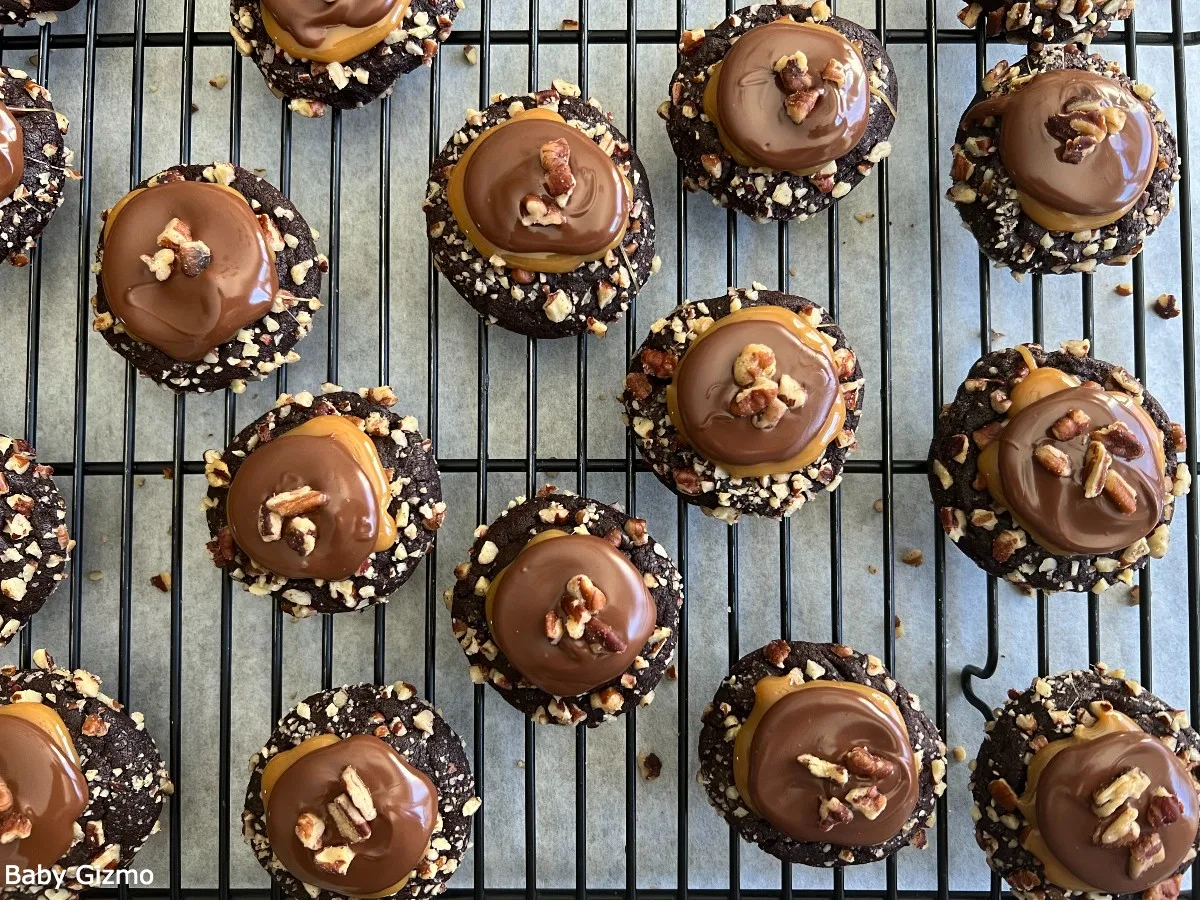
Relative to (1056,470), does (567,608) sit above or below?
below

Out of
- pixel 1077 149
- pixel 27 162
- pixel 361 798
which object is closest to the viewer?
pixel 361 798

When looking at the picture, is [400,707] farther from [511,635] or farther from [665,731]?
[665,731]

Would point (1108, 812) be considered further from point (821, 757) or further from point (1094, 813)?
point (821, 757)

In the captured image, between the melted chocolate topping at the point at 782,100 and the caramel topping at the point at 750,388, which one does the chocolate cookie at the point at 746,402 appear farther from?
the melted chocolate topping at the point at 782,100

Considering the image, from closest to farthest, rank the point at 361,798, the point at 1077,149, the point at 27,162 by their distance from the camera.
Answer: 1. the point at 361,798
2. the point at 1077,149
3. the point at 27,162

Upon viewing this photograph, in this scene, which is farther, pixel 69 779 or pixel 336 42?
pixel 336 42

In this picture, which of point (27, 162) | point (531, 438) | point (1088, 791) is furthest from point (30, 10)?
point (1088, 791)

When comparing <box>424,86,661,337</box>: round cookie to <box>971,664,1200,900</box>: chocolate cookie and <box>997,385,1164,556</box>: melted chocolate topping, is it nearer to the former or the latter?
<box>997,385,1164,556</box>: melted chocolate topping
